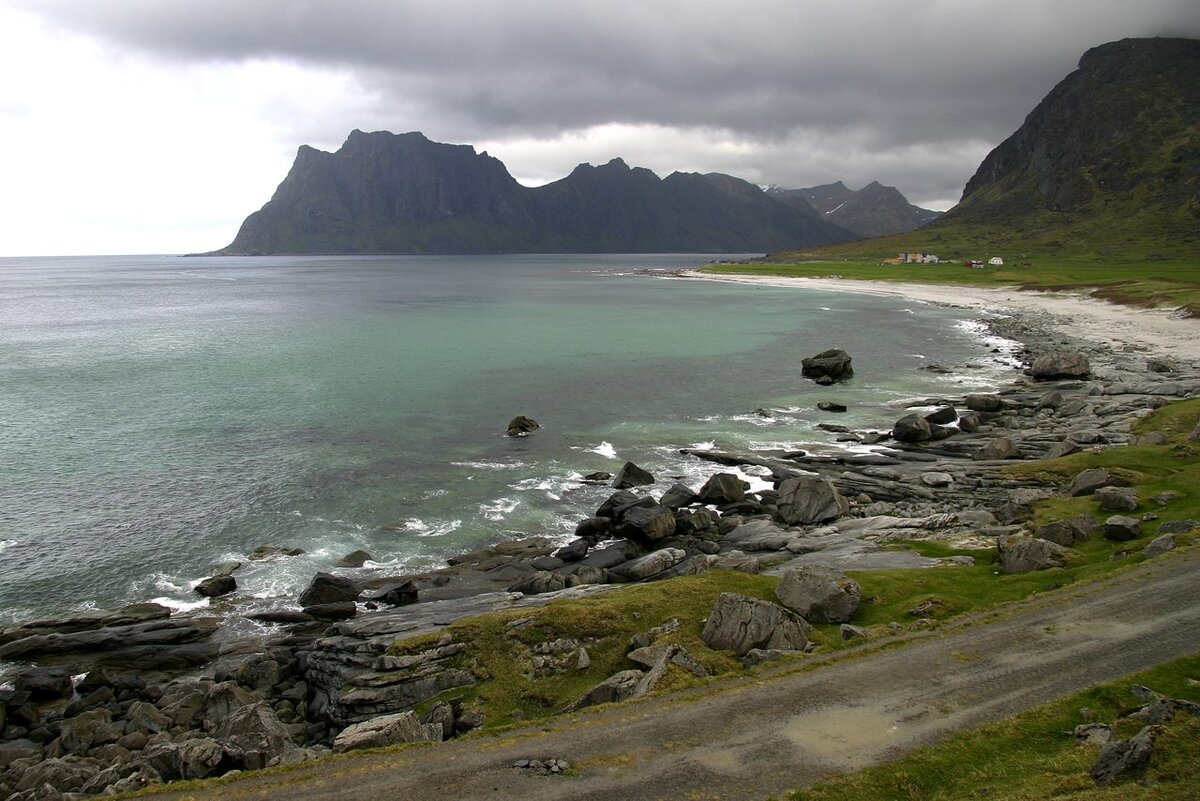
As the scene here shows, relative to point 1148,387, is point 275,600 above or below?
below

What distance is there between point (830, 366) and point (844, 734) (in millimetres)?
78691

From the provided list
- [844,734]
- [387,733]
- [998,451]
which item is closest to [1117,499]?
[998,451]

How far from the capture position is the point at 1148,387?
75.8 m

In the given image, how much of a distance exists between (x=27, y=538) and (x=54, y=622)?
A: 45.2 feet

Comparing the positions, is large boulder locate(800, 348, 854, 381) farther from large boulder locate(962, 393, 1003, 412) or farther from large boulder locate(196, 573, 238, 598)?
large boulder locate(196, 573, 238, 598)

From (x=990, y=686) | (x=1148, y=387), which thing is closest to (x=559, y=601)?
(x=990, y=686)

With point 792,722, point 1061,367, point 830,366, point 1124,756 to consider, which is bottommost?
point 792,722

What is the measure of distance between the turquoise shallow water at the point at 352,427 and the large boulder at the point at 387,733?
18846 mm

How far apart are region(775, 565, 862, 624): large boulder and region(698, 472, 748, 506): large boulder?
62.1 feet

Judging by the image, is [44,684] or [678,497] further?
[678,497]

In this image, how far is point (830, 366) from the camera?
95.7 m

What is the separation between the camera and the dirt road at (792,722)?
2038 centimetres

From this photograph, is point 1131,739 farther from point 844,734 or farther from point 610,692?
point 610,692

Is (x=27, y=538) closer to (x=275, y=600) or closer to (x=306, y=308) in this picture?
(x=275, y=600)
